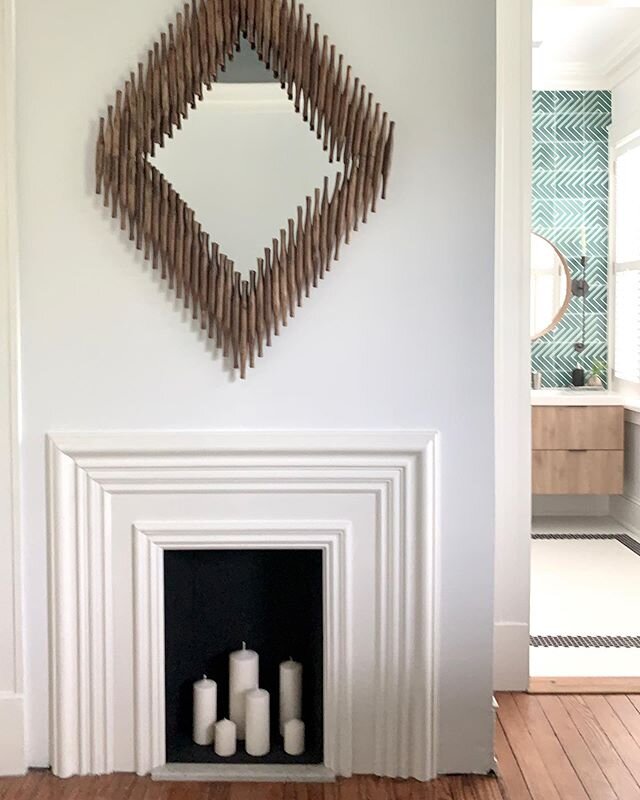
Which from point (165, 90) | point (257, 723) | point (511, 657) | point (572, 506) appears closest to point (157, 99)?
point (165, 90)

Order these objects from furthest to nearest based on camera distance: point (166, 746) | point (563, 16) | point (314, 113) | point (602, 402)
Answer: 1. point (602, 402)
2. point (563, 16)
3. point (166, 746)
4. point (314, 113)

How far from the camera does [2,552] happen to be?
8.88 ft

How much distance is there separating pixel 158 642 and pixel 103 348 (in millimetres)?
780

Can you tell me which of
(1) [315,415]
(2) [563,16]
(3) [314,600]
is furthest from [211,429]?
(2) [563,16]

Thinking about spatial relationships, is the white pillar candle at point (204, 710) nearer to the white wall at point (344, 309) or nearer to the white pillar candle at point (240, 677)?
the white pillar candle at point (240, 677)

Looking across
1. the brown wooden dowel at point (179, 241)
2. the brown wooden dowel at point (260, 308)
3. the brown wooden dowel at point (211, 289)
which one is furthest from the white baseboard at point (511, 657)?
the brown wooden dowel at point (179, 241)

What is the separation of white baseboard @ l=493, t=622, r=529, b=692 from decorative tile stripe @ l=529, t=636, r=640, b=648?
1.56ft

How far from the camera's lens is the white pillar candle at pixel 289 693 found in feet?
9.33

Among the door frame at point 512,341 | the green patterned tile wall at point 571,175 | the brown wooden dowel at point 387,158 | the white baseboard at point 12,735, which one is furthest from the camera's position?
the green patterned tile wall at point 571,175

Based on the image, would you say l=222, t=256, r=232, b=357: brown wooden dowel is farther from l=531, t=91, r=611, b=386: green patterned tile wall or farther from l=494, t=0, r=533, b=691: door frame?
l=531, t=91, r=611, b=386: green patterned tile wall

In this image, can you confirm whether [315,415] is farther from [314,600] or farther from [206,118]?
[206,118]

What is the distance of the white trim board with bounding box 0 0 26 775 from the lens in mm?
2637

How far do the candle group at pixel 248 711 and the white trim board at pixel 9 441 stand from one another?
0.48 m

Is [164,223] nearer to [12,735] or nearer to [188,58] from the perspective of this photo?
[188,58]
